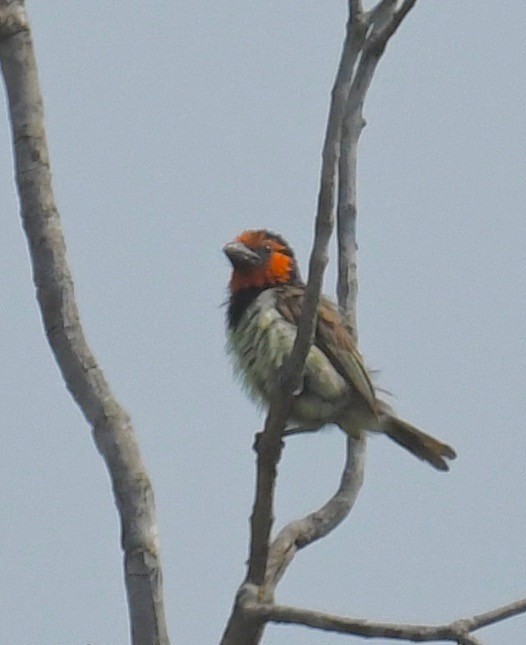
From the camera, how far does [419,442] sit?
6.67m

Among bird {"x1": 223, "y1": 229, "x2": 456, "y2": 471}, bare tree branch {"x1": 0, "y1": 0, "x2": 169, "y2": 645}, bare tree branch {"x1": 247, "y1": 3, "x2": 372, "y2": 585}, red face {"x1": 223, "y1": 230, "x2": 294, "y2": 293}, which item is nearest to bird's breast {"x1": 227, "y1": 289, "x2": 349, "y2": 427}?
bird {"x1": 223, "y1": 229, "x2": 456, "y2": 471}

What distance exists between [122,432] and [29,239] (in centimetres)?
71

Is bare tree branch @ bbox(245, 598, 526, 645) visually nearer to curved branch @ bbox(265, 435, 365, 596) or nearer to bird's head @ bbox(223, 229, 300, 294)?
curved branch @ bbox(265, 435, 365, 596)

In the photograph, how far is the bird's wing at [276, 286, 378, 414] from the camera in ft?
20.4

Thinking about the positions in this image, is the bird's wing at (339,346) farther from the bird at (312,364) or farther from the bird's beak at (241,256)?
the bird's beak at (241,256)

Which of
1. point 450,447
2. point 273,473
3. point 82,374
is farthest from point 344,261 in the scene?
point 82,374

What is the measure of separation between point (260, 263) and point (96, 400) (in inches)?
109

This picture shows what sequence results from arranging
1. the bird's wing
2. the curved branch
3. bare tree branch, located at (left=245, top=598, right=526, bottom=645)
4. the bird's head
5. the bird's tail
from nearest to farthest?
1. bare tree branch, located at (left=245, top=598, right=526, bottom=645)
2. the curved branch
3. the bird's wing
4. the bird's tail
5. the bird's head

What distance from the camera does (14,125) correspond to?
4625 mm

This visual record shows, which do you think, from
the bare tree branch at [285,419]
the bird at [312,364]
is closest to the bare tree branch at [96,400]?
the bare tree branch at [285,419]

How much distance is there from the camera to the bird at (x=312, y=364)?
623 centimetres

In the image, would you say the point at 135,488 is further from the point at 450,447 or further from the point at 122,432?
the point at 450,447

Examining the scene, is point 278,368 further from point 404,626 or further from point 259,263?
point 404,626

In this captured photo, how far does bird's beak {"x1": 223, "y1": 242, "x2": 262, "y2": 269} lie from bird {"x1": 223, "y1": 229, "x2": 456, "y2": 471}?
0.04 meters
